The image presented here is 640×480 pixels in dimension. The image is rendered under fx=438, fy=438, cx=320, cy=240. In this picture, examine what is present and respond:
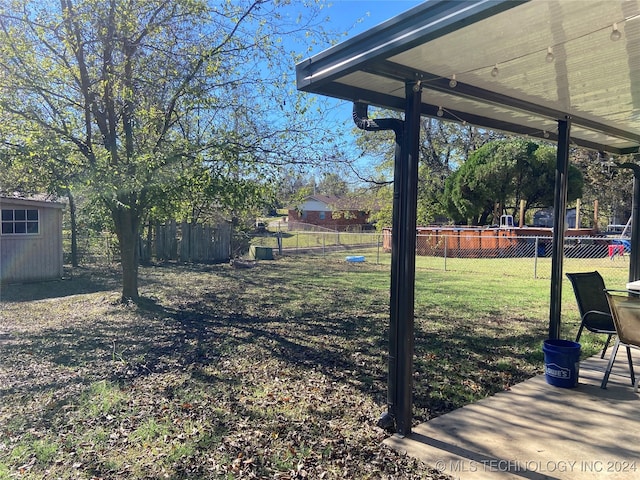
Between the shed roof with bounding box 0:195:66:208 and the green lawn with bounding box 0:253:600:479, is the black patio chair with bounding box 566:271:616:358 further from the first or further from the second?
the shed roof with bounding box 0:195:66:208

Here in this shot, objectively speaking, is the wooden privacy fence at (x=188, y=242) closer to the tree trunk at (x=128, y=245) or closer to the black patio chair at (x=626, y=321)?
the tree trunk at (x=128, y=245)

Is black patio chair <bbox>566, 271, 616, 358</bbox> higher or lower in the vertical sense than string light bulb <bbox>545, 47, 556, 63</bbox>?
lower

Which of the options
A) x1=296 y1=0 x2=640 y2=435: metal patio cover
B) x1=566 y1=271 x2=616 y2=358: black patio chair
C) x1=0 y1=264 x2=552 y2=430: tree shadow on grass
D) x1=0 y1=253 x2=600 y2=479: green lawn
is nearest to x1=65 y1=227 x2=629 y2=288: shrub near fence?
x1=0 y1=253 x2=600 y2=479: green lawn

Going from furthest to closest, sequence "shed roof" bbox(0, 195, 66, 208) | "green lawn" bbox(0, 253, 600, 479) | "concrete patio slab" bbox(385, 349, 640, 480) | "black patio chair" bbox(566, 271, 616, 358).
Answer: "shed roof" bbox(0, 195, 66, 208) < "black patio chair" bbox(566, 271, 616, 358) < "green lawn" bbox(0, 253, 600, 479) < "concrete patio slab" bbox(385, 349, 640, 480)

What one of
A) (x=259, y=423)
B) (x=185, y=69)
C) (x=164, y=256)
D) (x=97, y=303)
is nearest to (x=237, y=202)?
(x=185, y=69)

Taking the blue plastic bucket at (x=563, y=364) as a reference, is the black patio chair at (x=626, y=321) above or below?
above

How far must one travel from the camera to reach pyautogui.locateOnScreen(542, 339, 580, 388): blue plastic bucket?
3826mm

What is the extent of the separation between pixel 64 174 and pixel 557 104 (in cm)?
682

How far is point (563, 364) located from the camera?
3832 millimetres

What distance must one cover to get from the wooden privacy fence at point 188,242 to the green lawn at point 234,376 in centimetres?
614

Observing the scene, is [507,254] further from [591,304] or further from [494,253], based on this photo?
[591,304]

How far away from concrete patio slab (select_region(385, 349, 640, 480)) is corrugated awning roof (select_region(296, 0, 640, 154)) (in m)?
2.52

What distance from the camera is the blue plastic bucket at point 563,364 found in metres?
3.83

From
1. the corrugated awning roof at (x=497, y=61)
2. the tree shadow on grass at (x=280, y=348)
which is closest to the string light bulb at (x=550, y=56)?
the corrugated awning roof at (x=497, y=61)
